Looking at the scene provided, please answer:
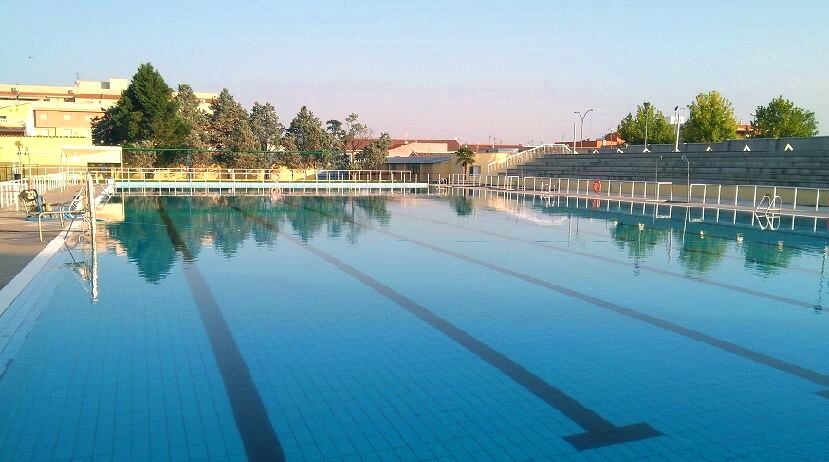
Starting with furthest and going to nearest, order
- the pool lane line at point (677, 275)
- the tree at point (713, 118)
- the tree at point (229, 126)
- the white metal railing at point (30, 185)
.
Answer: the tree at point (713, 118)
the tree at point (229, 126)
the white metal railing at point (30, 185)
the pool lane line at point (677, 275)

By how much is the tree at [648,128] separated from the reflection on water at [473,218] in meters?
41.3

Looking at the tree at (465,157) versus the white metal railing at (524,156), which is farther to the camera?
the tree at (465,157)

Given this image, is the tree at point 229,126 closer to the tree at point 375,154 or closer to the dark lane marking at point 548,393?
the tree at point 375,154

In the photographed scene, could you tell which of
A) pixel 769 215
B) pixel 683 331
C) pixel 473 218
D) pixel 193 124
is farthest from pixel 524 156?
pixel 683 331

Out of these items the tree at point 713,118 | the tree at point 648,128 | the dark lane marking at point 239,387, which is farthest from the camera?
the tree at point 648,128

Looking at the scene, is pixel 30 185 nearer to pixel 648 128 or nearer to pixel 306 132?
pixel 306 132

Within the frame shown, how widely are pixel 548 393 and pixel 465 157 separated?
131 ft

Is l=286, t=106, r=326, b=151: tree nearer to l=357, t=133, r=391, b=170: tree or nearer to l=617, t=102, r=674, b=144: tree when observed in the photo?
l=357, t=133, r=391, b=170: tree

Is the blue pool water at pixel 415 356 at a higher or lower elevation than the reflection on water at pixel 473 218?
lower

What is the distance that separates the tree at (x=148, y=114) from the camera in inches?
1581

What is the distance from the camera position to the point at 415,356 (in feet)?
19.1

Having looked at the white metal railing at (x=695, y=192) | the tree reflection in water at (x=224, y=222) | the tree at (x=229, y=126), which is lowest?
the tree reflection in water at (x=224, y=222)

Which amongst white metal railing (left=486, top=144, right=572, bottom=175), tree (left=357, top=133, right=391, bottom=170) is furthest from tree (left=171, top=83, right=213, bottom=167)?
white metal railing (left=486, top=144, right=572, bottom=175)

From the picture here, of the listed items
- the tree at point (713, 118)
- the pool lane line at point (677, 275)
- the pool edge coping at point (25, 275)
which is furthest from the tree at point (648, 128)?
the pool edge coping at point (25, 275)
